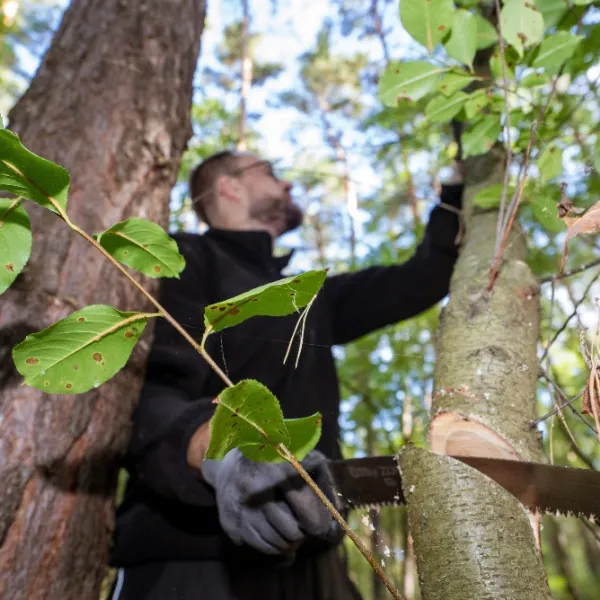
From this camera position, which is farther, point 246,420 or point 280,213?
point 280,213

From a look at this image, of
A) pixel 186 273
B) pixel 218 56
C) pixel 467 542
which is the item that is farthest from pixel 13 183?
pixel 218 56

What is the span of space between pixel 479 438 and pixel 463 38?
81cm

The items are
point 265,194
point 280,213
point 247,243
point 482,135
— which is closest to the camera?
point 482,135

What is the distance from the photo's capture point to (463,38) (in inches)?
41.5

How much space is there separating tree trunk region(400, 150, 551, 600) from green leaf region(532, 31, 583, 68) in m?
0.42

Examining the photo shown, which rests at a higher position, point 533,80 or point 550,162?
point 533,80

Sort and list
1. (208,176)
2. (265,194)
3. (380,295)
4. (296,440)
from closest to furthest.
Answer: (296,440), (380,295), (265,194), (208,176)

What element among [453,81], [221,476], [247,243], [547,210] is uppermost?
[247,243]

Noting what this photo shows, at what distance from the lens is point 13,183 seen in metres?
0.55

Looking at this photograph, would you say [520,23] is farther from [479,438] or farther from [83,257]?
[83,257]

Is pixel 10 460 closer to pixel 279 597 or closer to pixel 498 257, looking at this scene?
pixel 279 597

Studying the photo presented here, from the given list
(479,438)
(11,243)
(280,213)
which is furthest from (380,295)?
(11,243)

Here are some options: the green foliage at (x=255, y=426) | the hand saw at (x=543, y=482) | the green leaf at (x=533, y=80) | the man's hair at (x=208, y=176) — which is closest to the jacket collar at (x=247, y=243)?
the man's hair at (x=208, y=176)

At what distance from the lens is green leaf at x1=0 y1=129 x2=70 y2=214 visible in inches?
20.4
